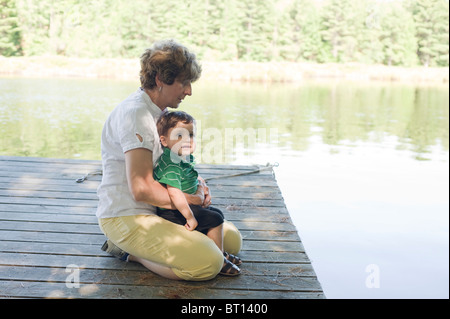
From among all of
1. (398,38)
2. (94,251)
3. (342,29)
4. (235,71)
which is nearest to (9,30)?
(235,71)

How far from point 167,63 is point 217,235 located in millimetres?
814

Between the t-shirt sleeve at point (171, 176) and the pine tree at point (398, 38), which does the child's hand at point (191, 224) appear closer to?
the t-shirt sleeve at point (171, 176)

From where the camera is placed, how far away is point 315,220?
5.73 metres

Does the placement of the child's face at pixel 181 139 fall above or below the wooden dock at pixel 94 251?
above

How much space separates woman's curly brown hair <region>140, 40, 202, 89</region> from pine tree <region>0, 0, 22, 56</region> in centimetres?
2622

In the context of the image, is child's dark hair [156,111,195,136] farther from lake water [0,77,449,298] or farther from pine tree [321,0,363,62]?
pine tree [321,0,363,62]

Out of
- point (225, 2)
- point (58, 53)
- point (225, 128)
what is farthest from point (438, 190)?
point (225, 2)

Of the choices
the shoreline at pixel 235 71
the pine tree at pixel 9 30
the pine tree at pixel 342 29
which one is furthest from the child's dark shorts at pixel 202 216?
the pine tree at pixel 342 29

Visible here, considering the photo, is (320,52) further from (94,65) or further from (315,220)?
(315,220)

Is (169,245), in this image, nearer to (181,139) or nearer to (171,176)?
(171,176)

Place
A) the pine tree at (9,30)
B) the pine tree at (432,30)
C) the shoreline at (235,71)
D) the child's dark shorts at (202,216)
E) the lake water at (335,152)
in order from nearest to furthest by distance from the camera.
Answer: the child's dark shorts at (202,216) → the lake water at (335,152) → the shoreline at (235,71) → the pine tree at (9,30) → the pine tree at (432,30)

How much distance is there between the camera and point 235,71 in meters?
25.2

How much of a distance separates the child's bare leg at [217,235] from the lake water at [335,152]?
178cm

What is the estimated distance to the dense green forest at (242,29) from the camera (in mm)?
26547
